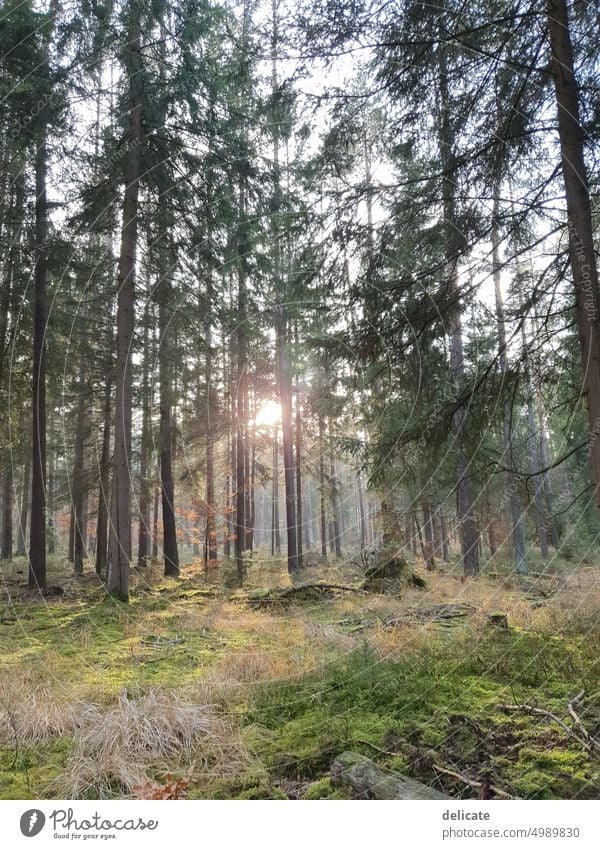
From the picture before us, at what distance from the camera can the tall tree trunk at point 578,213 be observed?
157 inches

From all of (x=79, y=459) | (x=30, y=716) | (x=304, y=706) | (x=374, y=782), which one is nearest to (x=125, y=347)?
(x=30, y=716)

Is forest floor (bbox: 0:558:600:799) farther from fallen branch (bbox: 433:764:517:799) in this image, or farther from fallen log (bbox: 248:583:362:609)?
fallen log (bbox: 248:583:362:609)

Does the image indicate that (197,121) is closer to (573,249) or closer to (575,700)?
(573,249)

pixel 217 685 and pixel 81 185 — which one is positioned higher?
pixel 81 185

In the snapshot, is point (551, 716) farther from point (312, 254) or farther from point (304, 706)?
point (312, 254)

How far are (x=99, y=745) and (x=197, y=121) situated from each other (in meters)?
9.28

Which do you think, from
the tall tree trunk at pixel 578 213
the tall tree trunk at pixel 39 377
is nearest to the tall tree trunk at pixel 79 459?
the tall tree trunk at pixel 39 377

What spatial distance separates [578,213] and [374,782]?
4383 mm

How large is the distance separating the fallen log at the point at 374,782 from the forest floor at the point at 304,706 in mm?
92

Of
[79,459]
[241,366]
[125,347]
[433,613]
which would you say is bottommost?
[433,613]

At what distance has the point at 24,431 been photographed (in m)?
14.6

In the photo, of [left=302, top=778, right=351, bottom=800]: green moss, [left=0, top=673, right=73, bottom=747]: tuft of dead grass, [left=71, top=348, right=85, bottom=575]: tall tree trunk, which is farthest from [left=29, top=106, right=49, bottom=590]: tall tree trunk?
[left=302, top=778, right=351, bottom=800]: green moss

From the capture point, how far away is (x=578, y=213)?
13.3 ft
